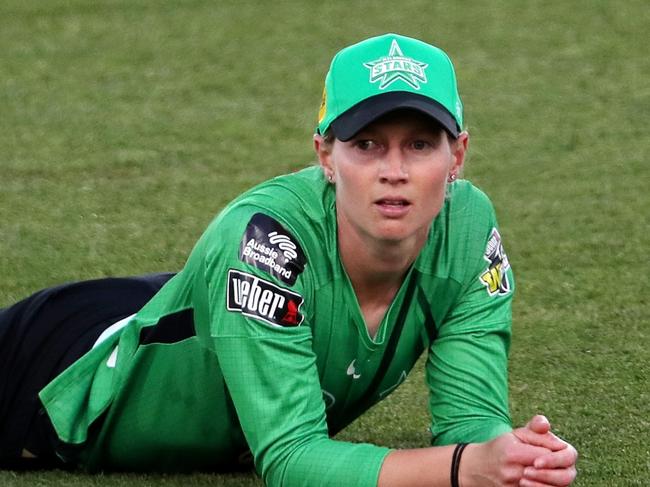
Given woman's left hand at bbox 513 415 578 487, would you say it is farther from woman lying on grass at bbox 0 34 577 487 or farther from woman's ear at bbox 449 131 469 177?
woman's ear at bbox 449 131 469 177

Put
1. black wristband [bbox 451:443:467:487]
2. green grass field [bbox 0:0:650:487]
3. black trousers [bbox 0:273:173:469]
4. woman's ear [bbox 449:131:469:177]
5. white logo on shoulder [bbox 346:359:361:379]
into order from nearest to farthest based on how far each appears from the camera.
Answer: black wristband [bbox 451:443:467:487]
woman's ear [bbox 449:131:469:177]
white logo on shoulder [bbox 346:359:361:379]
black trousers [bbox 0:273:173:469]
green grass field [bbox 0:0:650:487]

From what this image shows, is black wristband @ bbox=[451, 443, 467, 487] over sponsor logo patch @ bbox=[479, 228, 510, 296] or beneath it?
beneath

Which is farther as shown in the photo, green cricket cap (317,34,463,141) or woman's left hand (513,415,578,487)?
green cricket cap (317,34,463,141)

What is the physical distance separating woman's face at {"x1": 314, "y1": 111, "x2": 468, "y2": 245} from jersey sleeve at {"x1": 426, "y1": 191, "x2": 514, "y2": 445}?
36 centimetres

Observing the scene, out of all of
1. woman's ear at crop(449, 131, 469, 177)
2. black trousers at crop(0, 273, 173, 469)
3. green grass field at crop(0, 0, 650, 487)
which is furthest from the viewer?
green grass field at crop(0, 0, 650, 487)

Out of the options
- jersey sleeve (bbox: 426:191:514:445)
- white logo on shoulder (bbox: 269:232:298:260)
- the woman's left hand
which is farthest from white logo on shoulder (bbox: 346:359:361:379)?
the woman's left hand

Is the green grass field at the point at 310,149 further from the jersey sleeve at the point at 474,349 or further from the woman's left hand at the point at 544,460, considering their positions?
the woman's left hand at the point at 544,460

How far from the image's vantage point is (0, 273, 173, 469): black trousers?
374 cm

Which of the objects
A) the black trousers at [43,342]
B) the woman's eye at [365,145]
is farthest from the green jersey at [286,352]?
the woman's eye at [365,145]

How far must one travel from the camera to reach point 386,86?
→ 9.68 feet

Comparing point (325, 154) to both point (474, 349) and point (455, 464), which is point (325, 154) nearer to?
point (474, 349)

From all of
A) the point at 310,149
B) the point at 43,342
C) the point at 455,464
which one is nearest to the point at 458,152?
the point at 455,464

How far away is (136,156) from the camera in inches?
269

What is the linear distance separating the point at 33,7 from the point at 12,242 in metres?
3.99
